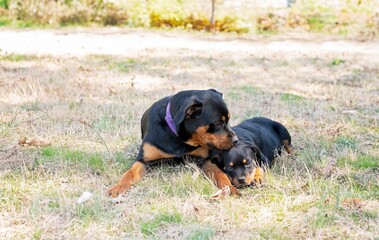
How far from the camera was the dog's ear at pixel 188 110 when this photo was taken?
468 cm

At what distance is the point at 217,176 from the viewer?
4820 mm

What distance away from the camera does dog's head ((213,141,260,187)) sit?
4791mm

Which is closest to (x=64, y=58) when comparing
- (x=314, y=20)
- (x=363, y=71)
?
(x=363, y=71)

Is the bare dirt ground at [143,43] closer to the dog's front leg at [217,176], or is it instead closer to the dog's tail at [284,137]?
the dog's tail at [284,137]

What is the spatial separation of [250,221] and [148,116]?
6.66ft

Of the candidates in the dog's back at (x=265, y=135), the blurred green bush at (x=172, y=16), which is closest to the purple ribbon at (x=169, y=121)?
the dog's back at (x=265, y=135)

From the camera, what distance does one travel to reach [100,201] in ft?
13.6

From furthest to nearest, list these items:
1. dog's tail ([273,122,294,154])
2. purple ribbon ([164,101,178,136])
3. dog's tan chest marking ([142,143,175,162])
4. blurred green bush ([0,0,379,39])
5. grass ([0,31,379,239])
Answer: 1. blurred green bush ([0,0,379,39])
2. dog's tail ([273,122,294,154])
3. dog's tan chest marking ([142,143,175,162])
4. purple ribbon ([164,101,178,136])
5. grass ([0,31,379,239])

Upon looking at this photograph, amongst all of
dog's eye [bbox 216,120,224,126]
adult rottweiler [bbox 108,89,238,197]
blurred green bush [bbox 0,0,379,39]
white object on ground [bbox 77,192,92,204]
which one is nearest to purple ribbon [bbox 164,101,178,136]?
adult rottweiler [bbox 108,89,238,197]

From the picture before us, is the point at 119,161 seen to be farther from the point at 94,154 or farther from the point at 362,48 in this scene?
the point at 362,48

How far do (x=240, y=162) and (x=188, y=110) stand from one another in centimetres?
75

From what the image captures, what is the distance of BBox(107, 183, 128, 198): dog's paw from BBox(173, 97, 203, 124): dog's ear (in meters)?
0.74

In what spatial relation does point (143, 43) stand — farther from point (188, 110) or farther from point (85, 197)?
point (85, 197)

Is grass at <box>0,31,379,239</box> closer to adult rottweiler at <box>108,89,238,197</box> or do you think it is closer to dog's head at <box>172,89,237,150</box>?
adult rottweiler at <box>108,89,238,197</box>
